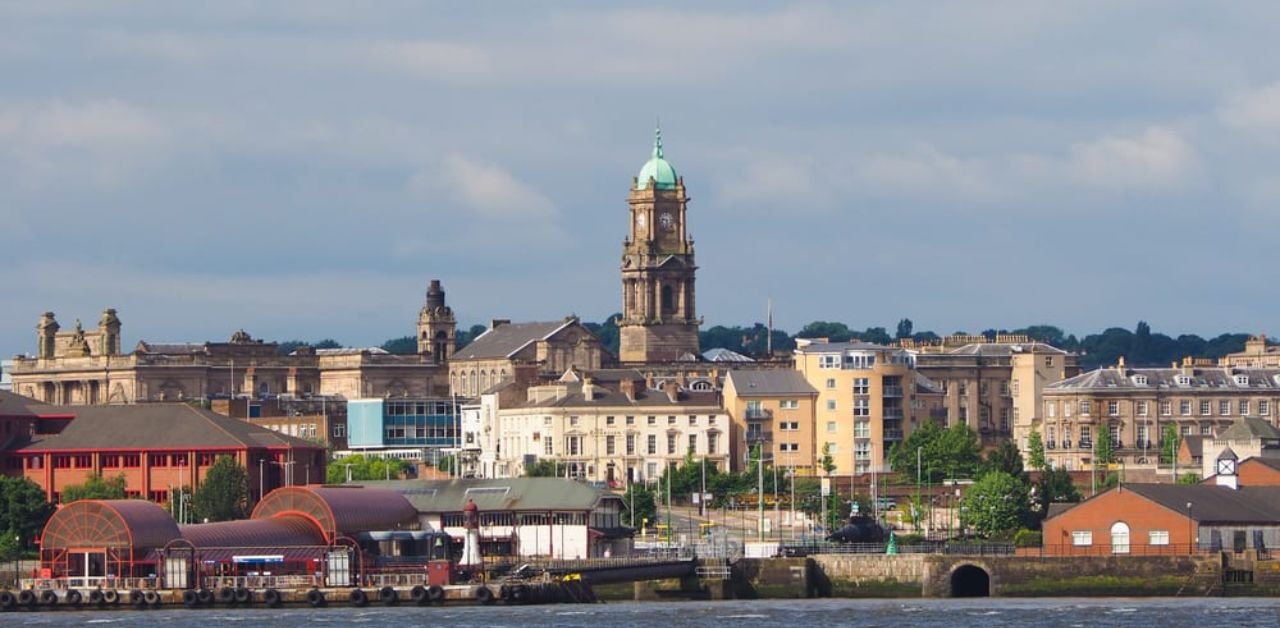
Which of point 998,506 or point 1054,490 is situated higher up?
point 1054,490

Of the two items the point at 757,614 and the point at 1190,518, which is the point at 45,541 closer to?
the point at 757,614

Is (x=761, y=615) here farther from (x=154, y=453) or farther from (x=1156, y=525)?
(x=154, y=453)

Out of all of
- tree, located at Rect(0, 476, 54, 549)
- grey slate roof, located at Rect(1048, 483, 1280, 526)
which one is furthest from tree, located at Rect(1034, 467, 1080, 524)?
tree, located at Rect(0, 476, 54, 549)

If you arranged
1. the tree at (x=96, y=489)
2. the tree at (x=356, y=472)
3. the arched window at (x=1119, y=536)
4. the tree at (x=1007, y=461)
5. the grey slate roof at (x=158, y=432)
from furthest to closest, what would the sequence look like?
1. the tree at (x=356, y=472)
2. the tree at (x=1007, y=461)
3. the grey slate roof at (x=158, y=432)
4. the tree at (x=96, y=489)
5. the arched window at (x=1119, y=536)

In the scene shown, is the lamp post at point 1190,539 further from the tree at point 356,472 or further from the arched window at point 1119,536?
the tree at point 356,472

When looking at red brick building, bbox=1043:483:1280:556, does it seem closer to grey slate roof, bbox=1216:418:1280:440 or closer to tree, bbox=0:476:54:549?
tree, bbox=0:476:54:549

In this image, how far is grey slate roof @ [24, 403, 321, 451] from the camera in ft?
553

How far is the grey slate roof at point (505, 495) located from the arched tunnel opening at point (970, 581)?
61.4ft

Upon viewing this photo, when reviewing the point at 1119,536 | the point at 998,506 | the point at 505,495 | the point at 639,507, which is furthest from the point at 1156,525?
the point at 639,507

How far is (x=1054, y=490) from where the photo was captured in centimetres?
17700

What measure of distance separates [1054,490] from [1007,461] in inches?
394

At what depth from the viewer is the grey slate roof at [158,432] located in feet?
553

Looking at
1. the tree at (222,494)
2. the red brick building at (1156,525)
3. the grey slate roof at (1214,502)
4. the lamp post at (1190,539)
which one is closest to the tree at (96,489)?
the tree at (222,494)

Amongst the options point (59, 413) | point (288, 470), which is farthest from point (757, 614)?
point (59, 413)
